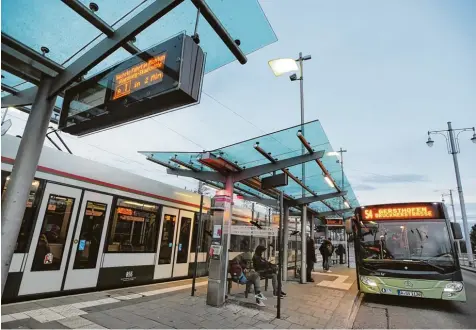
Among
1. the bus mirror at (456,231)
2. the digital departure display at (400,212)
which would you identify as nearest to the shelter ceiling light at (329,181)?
the digital departure display at (400,212)

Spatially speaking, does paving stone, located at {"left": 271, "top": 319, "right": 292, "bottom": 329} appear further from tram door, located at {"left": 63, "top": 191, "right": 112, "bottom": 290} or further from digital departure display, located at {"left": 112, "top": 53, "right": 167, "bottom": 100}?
digital departure display, located at {"left": 112, "top": 53, "right": 167, "bottom": 100}

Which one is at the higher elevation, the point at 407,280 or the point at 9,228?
the point at 9,228

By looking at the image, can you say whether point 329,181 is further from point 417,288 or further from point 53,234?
point 53,234

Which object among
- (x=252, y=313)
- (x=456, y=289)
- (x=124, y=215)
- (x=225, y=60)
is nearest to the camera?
(x=225, y=60)

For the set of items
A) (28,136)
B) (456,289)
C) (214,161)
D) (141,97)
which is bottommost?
(456,289)

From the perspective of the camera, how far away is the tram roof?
2.97 meters

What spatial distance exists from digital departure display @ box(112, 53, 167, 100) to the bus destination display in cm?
748

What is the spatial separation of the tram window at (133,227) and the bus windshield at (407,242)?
20.3ft

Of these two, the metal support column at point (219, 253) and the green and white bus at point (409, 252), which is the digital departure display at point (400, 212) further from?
the metal support column at point (219, 253)

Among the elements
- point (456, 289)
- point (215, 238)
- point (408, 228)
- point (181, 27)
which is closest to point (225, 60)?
point (181, 27)

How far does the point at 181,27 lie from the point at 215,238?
15.7 ft

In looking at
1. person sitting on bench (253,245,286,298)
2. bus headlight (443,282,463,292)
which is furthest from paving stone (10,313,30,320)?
bus headlight (443,282,463,292)

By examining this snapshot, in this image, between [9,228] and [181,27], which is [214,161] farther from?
[9,228]

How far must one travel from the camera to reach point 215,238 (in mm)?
6613
